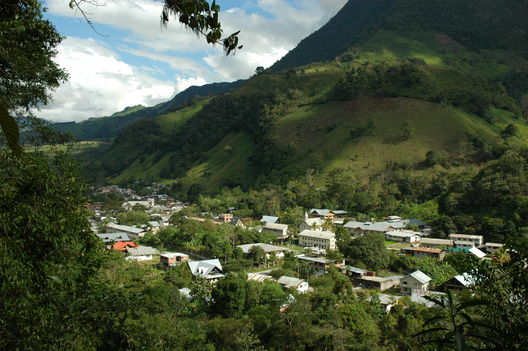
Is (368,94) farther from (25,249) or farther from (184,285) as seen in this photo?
(25,249)

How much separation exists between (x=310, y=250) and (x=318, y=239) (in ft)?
9.21

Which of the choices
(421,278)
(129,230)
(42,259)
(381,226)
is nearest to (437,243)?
(381,226)

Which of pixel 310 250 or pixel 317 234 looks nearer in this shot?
pixel 310 250

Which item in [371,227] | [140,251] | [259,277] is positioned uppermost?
[140,251]

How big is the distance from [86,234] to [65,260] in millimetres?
736

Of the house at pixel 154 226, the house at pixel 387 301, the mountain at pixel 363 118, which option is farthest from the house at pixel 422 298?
the mountain at pixel 363 118

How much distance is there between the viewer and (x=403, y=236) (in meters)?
41.8

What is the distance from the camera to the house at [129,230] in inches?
1854

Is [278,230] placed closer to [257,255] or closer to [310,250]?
[310,250]

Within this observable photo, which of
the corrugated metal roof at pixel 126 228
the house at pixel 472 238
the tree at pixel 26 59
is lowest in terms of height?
the house at pixel 472 238

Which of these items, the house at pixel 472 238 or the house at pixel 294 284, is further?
the house at pixel 472 238

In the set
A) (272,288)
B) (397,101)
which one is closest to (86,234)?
(272,288)

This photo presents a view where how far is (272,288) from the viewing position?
80.3 ft

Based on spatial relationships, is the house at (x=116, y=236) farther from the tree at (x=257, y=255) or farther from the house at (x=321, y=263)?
the house at (x=321, y=263)
